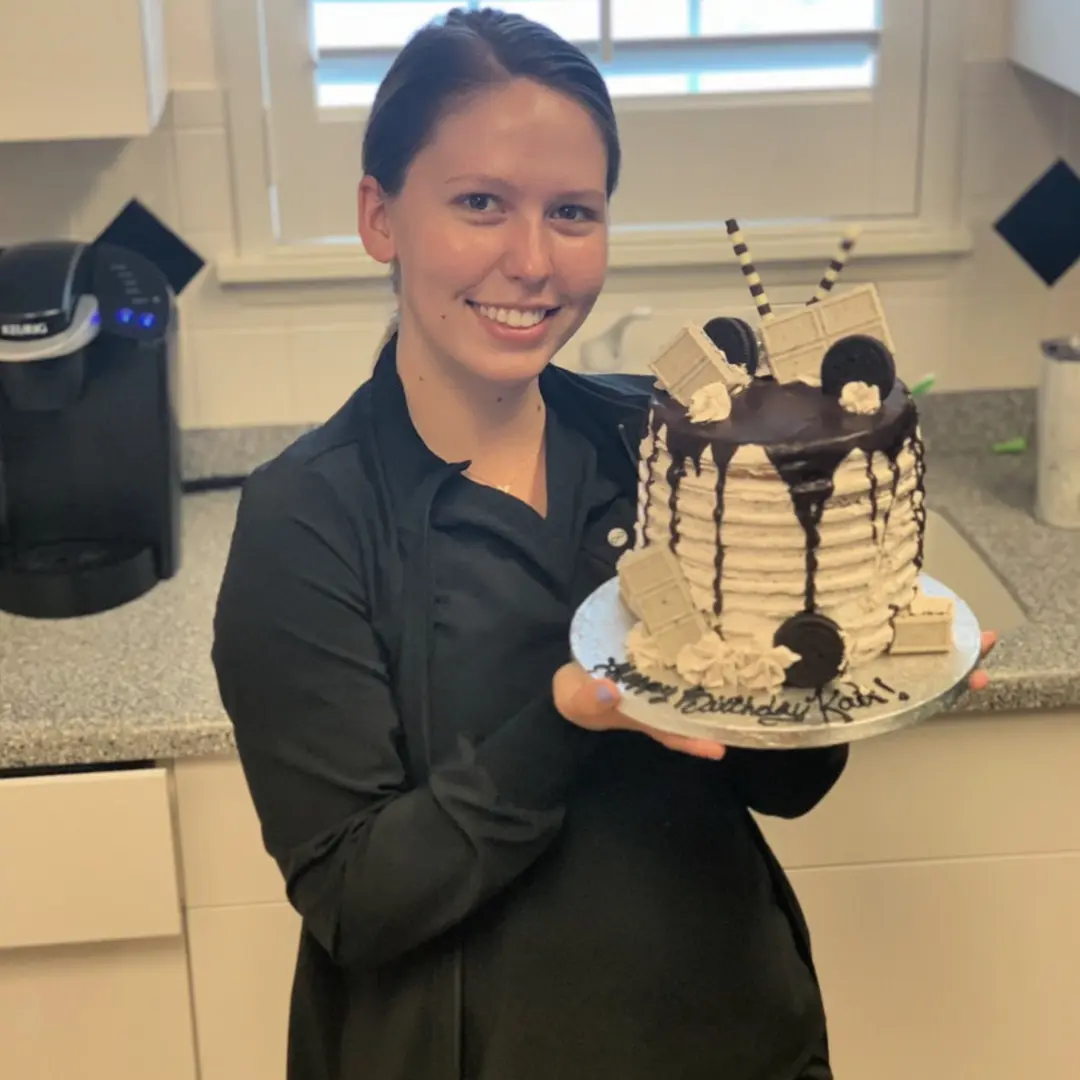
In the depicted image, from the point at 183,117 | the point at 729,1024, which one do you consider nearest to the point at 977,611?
the point at 729,1024

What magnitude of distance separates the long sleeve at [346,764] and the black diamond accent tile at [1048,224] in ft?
3.98

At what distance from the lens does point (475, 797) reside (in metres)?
0.95

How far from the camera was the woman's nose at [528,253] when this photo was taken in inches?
38.4

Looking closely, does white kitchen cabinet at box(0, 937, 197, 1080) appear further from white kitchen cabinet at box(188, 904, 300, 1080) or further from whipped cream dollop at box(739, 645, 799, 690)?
whipped cream dollop at box(739, 645, 799, 690)

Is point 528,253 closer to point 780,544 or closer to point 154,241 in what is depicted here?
point 780,544

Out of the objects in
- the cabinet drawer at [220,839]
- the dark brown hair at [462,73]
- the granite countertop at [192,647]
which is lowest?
the cabinet drawer at [220,839]

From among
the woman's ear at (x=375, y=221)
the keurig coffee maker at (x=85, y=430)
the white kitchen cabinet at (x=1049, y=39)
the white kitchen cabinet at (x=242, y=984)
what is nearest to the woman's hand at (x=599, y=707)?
the woman's ear at (x=375, y=221)

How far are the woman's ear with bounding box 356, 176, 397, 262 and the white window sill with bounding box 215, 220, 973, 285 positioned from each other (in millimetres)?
771

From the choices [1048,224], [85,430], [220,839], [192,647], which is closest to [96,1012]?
[220,839]

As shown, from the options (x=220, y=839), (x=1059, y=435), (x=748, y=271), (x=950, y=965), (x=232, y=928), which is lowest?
(x=950, y=965)

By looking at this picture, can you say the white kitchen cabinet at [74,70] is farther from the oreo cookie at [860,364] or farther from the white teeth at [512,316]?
the oreo cookie at [860,364]

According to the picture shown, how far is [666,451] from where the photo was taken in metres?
0.94

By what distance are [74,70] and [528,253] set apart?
0.75 m

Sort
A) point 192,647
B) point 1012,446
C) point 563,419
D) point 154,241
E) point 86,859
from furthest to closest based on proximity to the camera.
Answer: point 1012,446 → point 154,241 → point 192,647 → point 86,859 → point 563,419
